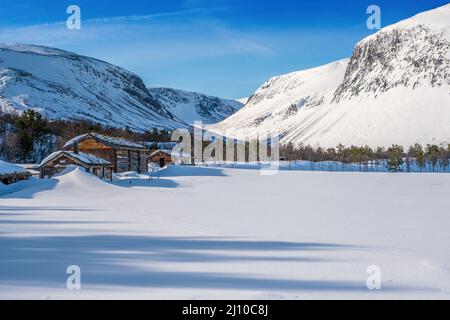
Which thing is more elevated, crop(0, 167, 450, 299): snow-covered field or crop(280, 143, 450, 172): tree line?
crop(280, 143, 450, 172): tree line

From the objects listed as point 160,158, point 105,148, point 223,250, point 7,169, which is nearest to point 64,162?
point 7,169

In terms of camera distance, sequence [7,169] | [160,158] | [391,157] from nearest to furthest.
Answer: [7,169], [160,158], [391,157]

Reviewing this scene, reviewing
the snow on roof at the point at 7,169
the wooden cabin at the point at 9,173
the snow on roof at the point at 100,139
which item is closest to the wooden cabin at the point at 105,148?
the snow on roof at the point at 100,139

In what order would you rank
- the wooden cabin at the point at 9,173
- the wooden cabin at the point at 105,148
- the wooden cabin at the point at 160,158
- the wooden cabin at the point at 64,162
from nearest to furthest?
the wooden cabin at the point at 9,173 < the wooden cabin at the point at 64,162 < the wooden cabin at the point at 105,148 < the wooden cabin at the point at 160,158

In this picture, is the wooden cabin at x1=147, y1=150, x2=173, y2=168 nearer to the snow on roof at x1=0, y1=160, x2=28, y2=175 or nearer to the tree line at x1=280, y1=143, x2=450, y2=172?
the tree line at x1=280, y1=143, x2=450, y2=172

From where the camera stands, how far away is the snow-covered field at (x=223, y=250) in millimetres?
8000

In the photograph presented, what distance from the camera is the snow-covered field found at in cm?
800

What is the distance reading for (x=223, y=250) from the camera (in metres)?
11.5

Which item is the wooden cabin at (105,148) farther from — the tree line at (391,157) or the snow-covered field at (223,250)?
the tree line at (391,157)

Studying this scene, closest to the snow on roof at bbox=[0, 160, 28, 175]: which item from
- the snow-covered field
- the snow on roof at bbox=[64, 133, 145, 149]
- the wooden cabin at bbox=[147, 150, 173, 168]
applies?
the snow on roof at bbox=[64, 133, 145, 149]

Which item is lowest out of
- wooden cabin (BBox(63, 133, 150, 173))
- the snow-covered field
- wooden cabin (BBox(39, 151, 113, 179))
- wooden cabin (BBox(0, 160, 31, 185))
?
→ the snow-covered field

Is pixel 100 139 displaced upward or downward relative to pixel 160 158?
upward

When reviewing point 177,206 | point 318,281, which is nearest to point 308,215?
point 177,206

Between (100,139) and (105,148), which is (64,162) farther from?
(105,148)
